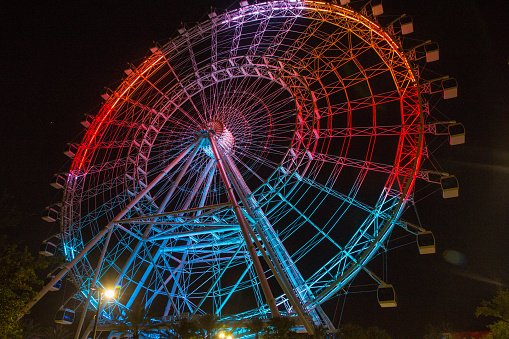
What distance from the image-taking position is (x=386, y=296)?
49.0 feet

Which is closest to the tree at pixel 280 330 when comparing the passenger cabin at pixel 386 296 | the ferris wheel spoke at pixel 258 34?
the passenger cabin at pixel 386 296

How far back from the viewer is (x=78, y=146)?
979 inches

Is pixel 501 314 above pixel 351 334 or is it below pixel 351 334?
below

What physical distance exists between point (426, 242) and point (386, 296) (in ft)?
9.02

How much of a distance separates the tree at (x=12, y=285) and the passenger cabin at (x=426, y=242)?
54.3 ft

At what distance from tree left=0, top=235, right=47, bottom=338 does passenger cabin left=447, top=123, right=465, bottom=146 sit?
62.6ft

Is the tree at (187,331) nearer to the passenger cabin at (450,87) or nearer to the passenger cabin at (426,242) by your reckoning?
the passenger cabin at (426,242)

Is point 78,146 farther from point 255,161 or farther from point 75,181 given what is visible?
point 255,161

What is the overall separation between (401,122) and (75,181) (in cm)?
1910

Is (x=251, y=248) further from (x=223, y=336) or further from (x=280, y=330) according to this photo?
(x=223, y=336)

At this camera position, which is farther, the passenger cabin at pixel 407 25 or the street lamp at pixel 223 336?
the passenger cabin at pixel 407 25

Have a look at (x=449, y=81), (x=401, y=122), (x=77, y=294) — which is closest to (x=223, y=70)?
(x=401, y=122)

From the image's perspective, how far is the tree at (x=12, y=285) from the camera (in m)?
16.0

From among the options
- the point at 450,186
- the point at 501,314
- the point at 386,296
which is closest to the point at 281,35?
the point at 450,186
